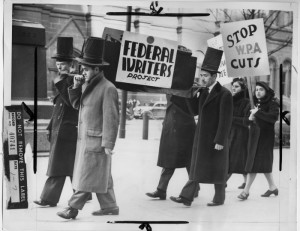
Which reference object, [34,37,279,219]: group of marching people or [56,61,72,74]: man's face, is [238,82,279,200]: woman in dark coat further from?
[56,61,72,74]: man's face

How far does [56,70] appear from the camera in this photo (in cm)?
350

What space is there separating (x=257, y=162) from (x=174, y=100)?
2.82 ft

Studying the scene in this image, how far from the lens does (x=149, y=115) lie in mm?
3580

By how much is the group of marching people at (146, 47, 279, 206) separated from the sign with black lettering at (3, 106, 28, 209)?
1003 millimetres

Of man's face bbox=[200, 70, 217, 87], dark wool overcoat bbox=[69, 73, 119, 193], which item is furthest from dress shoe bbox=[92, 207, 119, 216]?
man's face bbox=[200, 70, 217, 87]

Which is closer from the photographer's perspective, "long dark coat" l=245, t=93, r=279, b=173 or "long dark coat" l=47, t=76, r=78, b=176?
"long dark coat" l=47, t=76, r=78, b=176

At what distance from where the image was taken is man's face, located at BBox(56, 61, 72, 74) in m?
3.49

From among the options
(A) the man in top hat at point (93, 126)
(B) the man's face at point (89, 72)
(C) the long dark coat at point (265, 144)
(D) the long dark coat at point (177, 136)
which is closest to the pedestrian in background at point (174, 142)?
(D) the long dark coat at point (177, 136)

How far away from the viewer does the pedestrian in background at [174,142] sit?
3.57 m

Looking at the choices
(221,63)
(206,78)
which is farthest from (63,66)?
(221,63)

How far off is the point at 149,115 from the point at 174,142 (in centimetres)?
30

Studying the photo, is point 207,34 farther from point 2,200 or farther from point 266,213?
point 2,200

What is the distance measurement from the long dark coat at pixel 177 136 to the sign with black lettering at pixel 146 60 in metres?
0.21

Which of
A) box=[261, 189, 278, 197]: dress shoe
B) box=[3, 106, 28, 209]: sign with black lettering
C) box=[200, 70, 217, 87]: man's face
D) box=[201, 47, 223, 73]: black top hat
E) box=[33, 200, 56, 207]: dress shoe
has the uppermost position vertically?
box=[201, 47, 223, 73]: black top hat
